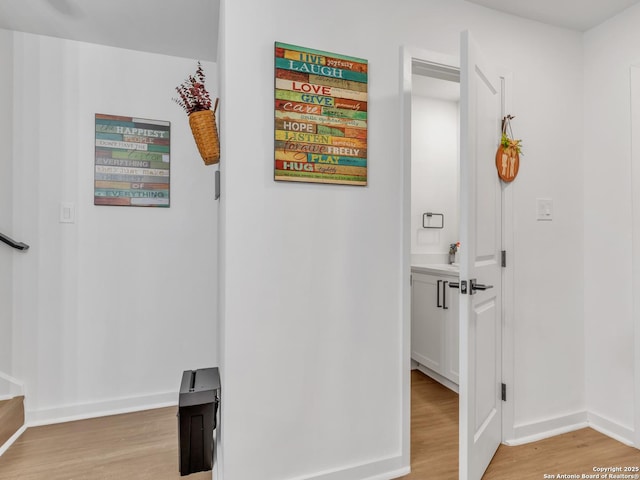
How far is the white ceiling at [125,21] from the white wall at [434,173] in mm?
2001

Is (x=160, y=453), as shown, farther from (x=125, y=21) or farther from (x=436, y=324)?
(x=125, y=21)

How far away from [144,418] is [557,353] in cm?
270

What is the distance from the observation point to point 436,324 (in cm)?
289

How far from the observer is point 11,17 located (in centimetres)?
211

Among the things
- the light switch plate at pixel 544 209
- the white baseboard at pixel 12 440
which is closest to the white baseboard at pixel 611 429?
the light switch plate at pixel 544 209

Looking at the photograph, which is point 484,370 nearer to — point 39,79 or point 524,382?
point 524,382

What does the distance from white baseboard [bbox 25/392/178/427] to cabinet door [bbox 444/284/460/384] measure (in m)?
2.05

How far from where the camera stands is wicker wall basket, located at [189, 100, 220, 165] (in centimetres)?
174

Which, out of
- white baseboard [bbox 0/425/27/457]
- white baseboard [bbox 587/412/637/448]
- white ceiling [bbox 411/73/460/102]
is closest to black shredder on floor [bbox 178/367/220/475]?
white baseboard [bbox 0/425/27/457]

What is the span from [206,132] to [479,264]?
58.3 inches

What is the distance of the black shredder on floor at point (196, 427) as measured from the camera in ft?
5.15

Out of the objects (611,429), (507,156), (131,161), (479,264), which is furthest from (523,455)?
(131,161)

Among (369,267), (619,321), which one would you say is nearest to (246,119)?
(369,267)

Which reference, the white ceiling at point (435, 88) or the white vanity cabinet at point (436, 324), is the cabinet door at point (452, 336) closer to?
the white vanity cabinet at point (436, 324)
